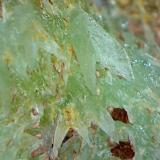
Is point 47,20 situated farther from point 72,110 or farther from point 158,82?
point 158,82

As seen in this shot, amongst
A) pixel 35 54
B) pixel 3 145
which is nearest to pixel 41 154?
pixel 3 145

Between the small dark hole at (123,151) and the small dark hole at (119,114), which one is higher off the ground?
the small dark hole at (119,114)

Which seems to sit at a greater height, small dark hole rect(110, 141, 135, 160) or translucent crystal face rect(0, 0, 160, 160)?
translucent crystal face rect(0, 0, 160, 160)

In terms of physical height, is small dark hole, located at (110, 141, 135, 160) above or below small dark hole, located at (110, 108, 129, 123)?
below

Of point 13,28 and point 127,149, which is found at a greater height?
point 13,28

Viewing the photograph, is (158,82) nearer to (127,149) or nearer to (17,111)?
(127,149)

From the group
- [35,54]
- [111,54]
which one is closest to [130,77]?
[111,54]

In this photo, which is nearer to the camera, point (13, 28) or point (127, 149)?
point (13, 28)

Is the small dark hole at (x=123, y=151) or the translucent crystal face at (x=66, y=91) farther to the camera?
the small dark hole at (x=123, y=151)

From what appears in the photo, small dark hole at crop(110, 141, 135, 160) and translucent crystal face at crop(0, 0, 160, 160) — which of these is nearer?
translucent crystal face at crop(0, 0, 160, 160)
